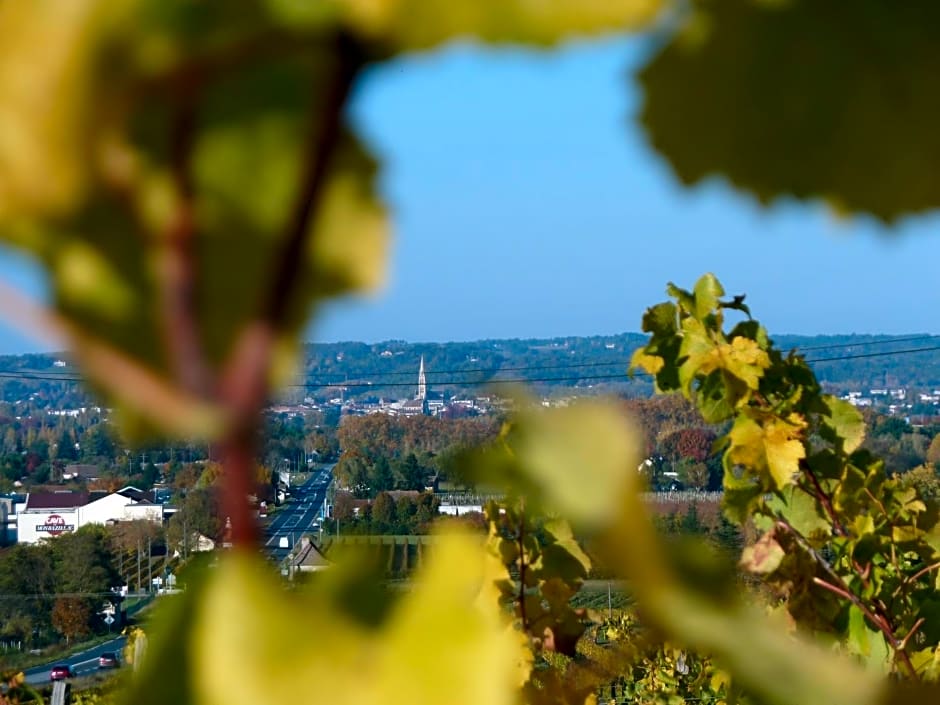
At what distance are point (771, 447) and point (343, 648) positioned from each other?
136 cm

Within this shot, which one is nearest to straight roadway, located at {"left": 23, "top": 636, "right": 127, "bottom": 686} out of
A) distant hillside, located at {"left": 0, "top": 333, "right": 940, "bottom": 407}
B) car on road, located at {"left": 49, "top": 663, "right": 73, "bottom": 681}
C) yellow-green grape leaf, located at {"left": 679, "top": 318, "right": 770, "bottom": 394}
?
car on road, located at {"left": 49, "top": 663, "right": 73, "bottom": 681}

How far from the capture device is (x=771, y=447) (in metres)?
1.43

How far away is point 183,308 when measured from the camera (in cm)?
18

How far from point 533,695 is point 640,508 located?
32.3 inches

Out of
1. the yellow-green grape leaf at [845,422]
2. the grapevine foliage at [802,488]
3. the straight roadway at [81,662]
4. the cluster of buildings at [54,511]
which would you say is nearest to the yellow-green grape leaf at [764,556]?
the grapevine foliage at [802,488]

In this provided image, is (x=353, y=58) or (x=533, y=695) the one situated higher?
(x=353, y=58)

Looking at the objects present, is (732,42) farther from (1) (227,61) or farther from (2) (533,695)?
(2) (533,695)

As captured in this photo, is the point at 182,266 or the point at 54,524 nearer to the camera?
the point at 182,266

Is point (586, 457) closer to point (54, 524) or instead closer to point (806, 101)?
point (806, 101)

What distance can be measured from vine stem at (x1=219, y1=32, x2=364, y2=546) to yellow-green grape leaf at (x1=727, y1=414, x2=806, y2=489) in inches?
52.4

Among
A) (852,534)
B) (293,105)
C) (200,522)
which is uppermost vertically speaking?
(293,105)

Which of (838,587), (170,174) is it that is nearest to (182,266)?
(170,174)

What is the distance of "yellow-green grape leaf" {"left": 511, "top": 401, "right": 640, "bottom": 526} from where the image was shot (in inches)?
5.1

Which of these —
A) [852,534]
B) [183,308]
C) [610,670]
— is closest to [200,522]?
[183,308]
